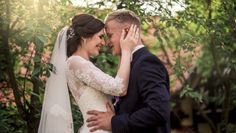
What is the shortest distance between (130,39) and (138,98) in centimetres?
40

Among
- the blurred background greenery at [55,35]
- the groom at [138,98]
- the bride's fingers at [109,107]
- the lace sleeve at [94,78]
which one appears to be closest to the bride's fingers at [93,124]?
the groom at [138,98]

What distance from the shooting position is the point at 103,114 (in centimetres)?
381

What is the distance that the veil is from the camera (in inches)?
168

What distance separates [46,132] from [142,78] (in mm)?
1246

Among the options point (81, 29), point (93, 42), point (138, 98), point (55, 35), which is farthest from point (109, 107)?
point (55, 35)

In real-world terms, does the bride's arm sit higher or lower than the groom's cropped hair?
lower

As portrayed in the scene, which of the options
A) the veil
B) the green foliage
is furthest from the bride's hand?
the green foliage

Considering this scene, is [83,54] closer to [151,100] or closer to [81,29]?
[81,29]

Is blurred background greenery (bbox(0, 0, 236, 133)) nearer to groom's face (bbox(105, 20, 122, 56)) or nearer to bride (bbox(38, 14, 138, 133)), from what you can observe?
bride (bbox(38, 14, 138, 133))

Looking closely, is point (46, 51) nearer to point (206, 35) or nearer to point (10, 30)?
point (10, 30)

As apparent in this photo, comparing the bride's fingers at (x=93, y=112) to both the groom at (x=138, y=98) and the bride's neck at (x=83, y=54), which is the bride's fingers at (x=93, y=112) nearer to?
the groom at (x=138, y=98)

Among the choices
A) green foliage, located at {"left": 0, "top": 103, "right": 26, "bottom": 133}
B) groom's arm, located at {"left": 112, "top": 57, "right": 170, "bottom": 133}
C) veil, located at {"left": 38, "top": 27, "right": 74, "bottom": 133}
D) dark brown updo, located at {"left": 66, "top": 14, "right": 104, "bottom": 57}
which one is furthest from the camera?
green foliage, located at {"left": 0, "top": 103, "right": 26, "bottom": 133}

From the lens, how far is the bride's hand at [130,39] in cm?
369

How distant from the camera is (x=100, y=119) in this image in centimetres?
383
